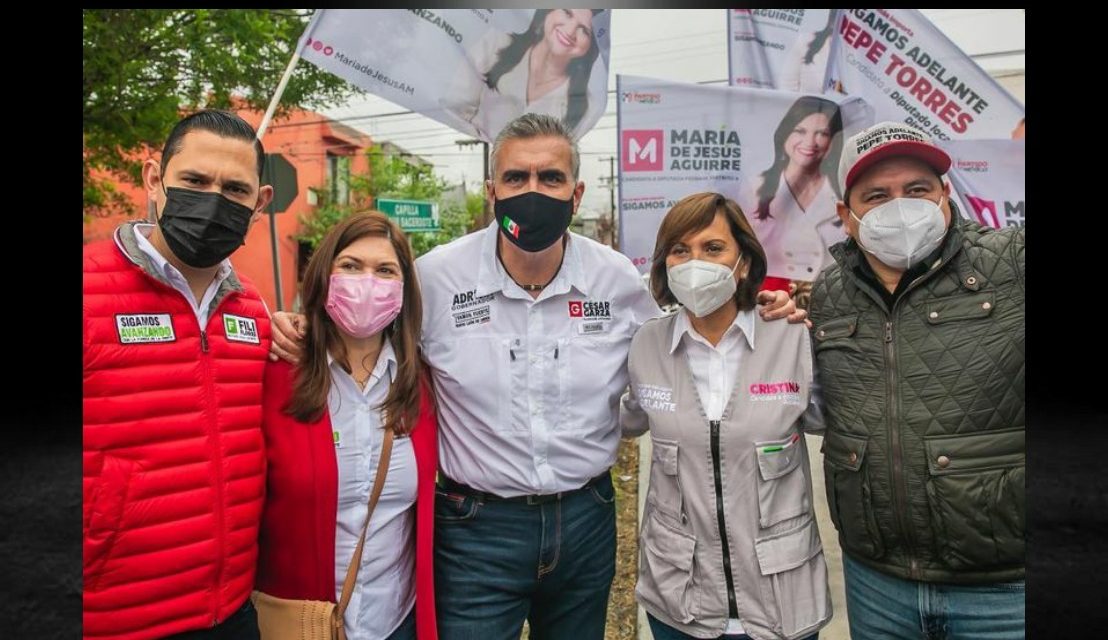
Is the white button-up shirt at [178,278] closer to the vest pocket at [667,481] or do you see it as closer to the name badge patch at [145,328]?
the name badge patch at [145,328]

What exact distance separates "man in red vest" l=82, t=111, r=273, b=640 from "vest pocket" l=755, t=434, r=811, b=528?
1397 millimetres

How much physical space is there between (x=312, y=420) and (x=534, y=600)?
0.95 m

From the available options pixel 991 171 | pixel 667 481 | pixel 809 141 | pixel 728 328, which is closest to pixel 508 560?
pixel 667 481

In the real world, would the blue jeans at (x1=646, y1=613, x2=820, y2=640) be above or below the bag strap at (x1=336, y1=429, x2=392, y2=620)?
below

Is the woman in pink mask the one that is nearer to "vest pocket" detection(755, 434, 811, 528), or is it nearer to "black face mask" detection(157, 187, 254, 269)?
"black face mask" detection(157, 187, 254, 269)

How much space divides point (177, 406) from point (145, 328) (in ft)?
0.71

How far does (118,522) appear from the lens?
72.6 inches

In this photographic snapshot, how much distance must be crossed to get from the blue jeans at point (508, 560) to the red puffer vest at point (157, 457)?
607mm

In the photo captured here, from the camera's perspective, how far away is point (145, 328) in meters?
1.90

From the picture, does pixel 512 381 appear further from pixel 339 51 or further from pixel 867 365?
pixel 339 51

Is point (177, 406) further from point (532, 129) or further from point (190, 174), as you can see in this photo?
point (532, 129)

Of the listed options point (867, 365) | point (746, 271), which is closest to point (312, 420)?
point (746, 271)

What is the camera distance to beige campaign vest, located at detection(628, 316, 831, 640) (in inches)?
80.5

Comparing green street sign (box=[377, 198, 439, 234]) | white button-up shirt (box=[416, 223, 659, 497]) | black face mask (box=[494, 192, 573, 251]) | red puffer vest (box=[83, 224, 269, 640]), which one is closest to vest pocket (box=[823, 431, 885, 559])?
white button-up shirt (box=[416, 223, 659, 497])
